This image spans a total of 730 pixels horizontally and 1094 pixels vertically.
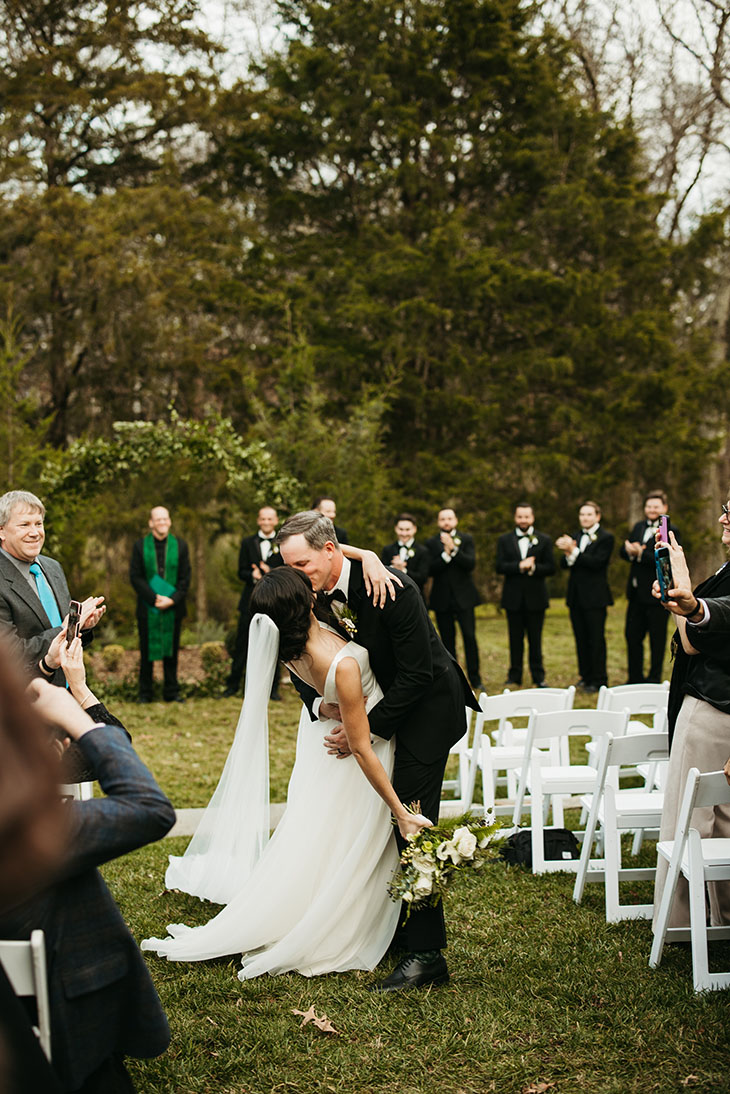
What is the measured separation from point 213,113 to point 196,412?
6060 millimetres

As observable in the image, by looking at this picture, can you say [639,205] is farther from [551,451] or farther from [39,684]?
[39,684]

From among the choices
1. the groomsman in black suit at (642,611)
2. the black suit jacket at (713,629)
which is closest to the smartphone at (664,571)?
the black suit jacket at (713,629)

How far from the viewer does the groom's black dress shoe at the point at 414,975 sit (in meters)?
3.89

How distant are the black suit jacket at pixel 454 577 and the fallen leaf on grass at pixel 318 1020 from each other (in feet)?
25.8

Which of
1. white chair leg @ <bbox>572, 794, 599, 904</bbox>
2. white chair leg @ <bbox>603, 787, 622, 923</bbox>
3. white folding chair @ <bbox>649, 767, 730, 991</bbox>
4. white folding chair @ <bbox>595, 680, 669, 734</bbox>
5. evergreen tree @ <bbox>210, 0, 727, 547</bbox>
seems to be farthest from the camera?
evergreen tree @ <bbox>210, 0, 727, 547</bbox>

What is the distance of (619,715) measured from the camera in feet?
18.0

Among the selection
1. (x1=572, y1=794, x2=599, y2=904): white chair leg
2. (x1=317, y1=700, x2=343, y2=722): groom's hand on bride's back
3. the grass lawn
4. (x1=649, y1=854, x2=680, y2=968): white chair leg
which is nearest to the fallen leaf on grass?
the grass lawn

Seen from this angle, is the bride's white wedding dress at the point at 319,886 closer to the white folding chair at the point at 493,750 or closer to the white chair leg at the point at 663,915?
the white chair leg at the point at 663,915

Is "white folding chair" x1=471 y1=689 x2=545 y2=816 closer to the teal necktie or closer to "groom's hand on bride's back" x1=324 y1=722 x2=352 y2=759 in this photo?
"groom's hand on bride's back" x1=324 y1=722 x2=352 y2=759

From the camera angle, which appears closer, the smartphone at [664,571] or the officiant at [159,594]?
the smartphone at [664,571]

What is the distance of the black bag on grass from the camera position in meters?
5.72

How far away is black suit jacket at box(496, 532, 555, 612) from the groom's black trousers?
7617 mm

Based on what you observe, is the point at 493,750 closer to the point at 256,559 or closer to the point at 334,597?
the point at 334,597

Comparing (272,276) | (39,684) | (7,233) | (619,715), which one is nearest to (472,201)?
(272,276)
